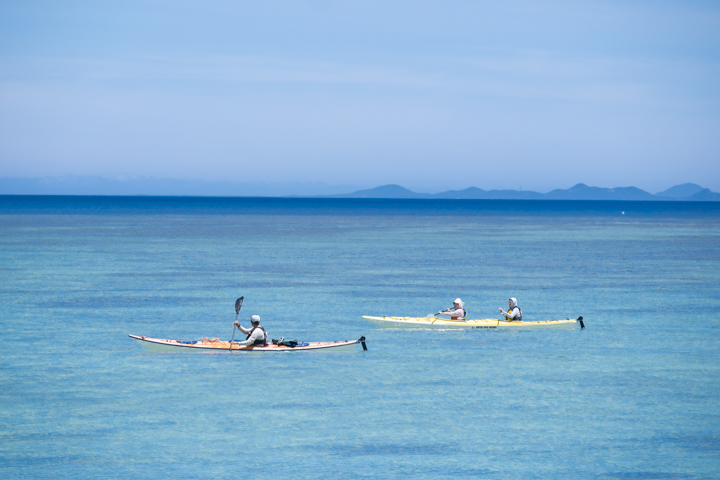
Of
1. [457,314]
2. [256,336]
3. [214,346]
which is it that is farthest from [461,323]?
[214,346]

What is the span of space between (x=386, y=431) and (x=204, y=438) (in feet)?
14.5

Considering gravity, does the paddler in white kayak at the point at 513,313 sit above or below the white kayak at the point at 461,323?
above

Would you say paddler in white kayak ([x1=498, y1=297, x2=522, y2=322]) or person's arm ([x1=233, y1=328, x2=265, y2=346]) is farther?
paddler in white kayak ([x1=498, y1=297, x2=522, y2=322])

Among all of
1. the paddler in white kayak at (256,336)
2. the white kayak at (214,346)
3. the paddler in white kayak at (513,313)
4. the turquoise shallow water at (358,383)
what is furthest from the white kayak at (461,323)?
the paddler in white kayak at (256,336)

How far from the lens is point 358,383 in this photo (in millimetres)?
24953

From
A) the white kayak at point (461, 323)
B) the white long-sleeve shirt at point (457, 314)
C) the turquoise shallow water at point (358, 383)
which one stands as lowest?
the turquoise shallow water at point (358, 383)

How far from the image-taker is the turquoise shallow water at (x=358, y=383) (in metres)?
18.4

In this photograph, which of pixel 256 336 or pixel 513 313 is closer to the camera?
pixel 256 336

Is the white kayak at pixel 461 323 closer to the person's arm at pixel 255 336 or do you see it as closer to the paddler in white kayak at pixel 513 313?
the paddler in white kayak at pixel 513 313

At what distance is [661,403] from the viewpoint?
22.8m

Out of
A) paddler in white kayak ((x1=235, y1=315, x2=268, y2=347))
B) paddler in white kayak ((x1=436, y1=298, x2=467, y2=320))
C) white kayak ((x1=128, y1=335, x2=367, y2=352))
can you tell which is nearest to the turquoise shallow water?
white kayak ((x1=128, y1=335, x2=367, y2=352))

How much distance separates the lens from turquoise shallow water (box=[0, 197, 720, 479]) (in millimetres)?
18375

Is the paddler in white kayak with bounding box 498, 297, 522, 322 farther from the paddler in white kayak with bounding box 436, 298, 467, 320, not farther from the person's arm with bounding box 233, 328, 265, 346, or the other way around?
the person's arm with bounding box 233, 328, 265, 346

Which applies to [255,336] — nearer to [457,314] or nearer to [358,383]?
[358,383]
